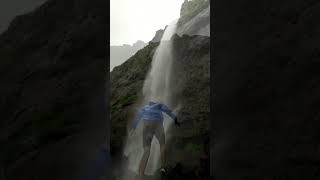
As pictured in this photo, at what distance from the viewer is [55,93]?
16.1 feet

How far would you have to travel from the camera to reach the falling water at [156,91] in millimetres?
7656

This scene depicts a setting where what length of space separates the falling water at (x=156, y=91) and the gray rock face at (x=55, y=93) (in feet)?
8.92

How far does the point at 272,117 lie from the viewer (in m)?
4.59

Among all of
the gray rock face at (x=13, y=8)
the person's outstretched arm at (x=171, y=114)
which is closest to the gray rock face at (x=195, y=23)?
the person's outstretched arm at (x=171, y=114)

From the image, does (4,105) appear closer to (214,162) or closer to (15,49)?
(15,49)

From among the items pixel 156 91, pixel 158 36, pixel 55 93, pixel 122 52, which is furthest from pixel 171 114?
pixel 122 52

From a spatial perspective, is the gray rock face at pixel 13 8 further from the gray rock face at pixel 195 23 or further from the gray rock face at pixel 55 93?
the gray rock face at pixel 195 23

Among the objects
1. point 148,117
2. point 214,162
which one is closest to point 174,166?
point 148,117

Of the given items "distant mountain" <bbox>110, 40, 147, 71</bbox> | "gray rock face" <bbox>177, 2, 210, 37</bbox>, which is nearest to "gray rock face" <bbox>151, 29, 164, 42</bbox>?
"gray rock face" <bbox>177, 2, 210, 37</bbox>

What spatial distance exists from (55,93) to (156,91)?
12.0 ft

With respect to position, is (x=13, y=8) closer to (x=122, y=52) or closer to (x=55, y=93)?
(x=55, y=93)

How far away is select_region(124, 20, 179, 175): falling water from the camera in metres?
7.66

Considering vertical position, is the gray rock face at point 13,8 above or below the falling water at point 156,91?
above

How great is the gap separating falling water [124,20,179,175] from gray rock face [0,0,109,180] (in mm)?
2718
